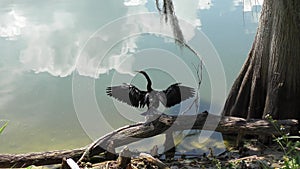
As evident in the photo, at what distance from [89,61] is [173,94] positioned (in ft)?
7.83

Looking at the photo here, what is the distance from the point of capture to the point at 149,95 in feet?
12.1

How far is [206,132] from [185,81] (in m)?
0.88

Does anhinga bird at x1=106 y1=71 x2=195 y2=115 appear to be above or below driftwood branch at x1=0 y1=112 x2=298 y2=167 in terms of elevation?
above

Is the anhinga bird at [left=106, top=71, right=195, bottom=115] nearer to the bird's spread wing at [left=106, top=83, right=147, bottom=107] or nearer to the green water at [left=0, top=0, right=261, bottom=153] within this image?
the bird's spread wing at [left=106, top=83, right=147, bottom=107]

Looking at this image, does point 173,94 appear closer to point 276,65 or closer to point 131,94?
point 131,94

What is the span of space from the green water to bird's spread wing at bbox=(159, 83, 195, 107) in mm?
792

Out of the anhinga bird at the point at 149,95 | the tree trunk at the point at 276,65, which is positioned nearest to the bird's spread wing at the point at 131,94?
the anhinga bird at the point at 149,95

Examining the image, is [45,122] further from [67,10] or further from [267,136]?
[67,10]

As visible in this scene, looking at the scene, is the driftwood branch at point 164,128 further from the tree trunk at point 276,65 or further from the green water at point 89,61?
the green water at point 89,61

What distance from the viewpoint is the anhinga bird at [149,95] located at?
12.1ft

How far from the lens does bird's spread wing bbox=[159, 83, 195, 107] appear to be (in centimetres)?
374

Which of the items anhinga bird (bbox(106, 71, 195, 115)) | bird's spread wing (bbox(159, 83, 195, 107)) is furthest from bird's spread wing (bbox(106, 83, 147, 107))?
bird's spread wing (bbox(159, 83, 195, 107))

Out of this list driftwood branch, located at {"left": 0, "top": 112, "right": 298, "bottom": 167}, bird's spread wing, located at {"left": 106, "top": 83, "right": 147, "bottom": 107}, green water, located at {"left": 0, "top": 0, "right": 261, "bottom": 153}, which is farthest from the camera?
green water, located at {"left": 0, "top": 0, "right": 261, "bottom": 153}

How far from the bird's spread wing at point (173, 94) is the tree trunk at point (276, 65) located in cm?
68
